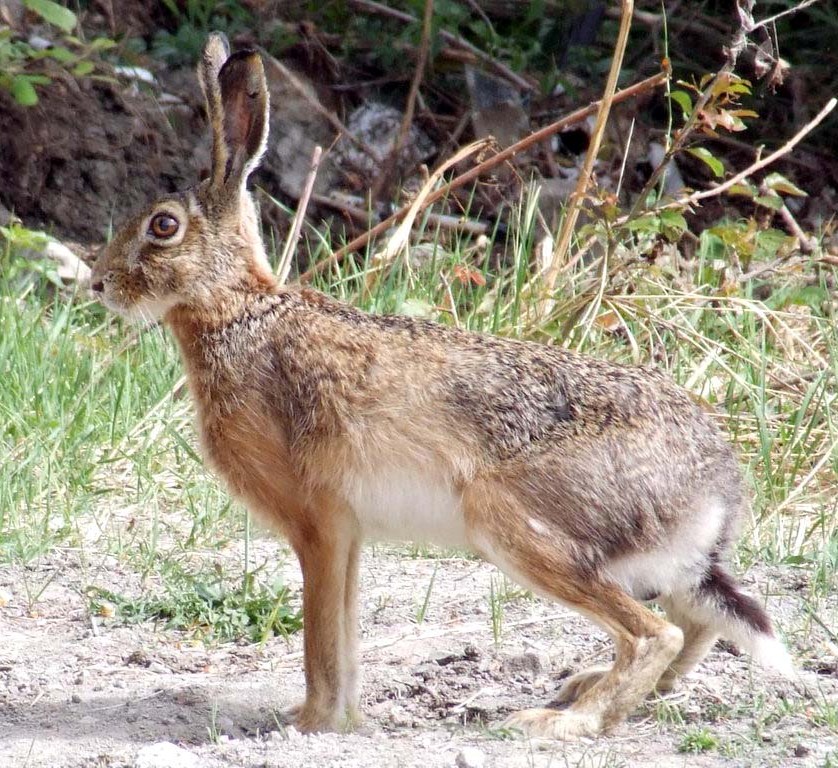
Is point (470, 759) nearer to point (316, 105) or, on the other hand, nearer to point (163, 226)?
point (163, 226)

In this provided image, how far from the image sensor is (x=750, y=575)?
193 inches

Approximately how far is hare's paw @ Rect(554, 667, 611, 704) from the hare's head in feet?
4.82

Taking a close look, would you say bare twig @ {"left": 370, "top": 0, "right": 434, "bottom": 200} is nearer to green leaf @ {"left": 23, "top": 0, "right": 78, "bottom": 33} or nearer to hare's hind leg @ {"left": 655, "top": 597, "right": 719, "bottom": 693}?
green leaf @ {"left": 23, "top": 0, "right": 78, "bottom": 33}

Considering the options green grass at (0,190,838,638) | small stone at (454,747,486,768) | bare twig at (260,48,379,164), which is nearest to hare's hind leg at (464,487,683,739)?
small stone at (454,747,486,768)

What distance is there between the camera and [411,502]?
399cm

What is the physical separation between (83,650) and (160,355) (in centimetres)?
210

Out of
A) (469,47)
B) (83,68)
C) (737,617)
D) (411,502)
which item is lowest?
(737,617)

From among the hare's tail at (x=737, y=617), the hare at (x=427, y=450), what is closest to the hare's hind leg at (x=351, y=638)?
the hare at (x=427, y=450)

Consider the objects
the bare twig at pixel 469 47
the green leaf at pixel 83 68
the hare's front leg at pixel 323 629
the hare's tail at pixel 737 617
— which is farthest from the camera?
the bare twig at pixel 469 47

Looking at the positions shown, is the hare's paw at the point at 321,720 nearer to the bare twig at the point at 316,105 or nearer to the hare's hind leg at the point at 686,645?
the hare's hind leg at the point at 686,645

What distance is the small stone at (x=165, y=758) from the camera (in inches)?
135

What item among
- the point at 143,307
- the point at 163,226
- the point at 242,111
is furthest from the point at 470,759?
the point at 242,111

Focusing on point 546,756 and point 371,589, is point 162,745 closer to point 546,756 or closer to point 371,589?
point 546,756

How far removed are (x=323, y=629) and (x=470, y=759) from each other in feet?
2.29
